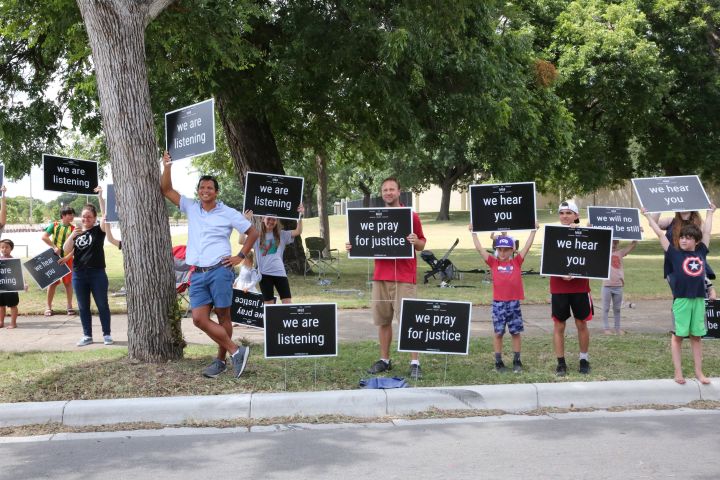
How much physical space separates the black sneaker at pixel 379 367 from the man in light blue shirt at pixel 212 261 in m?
1.22

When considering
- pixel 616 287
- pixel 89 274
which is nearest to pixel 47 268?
pixel 89 274

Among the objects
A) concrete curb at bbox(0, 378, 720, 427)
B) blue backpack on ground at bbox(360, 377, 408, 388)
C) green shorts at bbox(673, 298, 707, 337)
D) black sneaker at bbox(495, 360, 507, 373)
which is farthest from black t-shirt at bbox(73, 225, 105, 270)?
green shorts at bbox(673, 298, 707, 337)

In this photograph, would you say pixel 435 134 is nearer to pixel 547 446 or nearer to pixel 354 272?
pixel 354 272

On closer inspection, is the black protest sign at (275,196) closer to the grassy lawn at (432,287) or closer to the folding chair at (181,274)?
the grassy lawn at (432,287)

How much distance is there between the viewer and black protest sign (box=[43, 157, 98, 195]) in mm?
9016

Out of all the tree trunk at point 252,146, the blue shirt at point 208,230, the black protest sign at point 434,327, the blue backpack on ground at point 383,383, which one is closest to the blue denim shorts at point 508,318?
the black protest sign at point 434,327

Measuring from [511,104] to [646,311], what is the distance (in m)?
5.82

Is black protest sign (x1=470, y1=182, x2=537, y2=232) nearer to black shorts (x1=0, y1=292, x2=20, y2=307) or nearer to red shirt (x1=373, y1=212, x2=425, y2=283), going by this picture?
red shirt (x1=373, y1=212, x2=425, y2=283)

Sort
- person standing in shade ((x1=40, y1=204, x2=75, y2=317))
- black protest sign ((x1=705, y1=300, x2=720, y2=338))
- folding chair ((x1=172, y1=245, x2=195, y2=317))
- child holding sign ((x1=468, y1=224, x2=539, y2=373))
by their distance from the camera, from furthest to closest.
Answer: folding chair ((x1=172, y1=245, x2=195, y2=317))
person standing in shade ((x1=40, y1=204, x2=75, y2=317))
black protest sign ((x1=705, y1=300, x2=720, y2=338))
child holding sign ((x1=468, y1=224, x2=539, y2=373))

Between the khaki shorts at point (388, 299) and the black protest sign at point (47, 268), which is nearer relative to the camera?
the khaki shorts at point (388, 299)

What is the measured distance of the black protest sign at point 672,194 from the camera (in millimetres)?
7594

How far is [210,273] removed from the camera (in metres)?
6.91

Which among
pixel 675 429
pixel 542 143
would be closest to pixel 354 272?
pixel 542 143

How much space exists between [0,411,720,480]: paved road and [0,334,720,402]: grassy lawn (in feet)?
2.66
